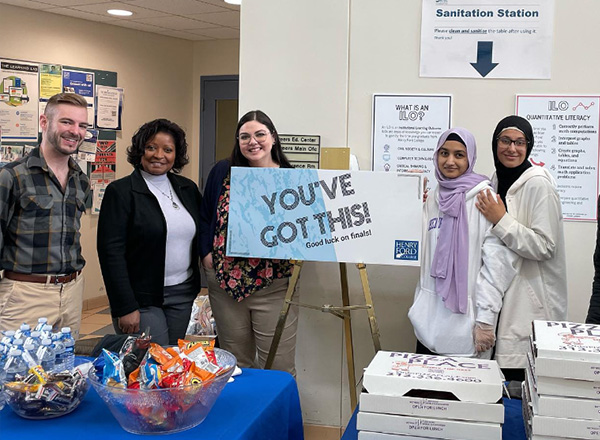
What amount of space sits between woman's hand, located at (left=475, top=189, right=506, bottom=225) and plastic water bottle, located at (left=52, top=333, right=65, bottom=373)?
5.28 feet

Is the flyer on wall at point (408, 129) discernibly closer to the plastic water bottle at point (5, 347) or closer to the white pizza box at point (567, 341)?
the white pizza box at point (567, 341)

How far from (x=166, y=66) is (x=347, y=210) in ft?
15.3

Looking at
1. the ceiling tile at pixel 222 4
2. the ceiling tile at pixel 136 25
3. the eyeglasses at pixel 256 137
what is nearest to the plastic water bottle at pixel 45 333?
the eyeglasses at pixel 256 137

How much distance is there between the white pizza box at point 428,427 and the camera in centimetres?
129

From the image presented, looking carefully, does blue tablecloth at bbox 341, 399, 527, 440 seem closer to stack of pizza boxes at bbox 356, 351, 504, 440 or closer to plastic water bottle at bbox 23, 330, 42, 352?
stack of pizza boxes at bbox 356, 351, 504, 440

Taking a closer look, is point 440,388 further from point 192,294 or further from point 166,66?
point 166,66

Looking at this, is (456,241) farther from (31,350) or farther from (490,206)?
(31,350)

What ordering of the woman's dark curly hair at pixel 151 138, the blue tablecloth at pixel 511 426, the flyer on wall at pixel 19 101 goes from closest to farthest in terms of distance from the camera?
1. the blue tablecloth at pixel 511 426
2. the woman's dark curly hair at pixel 151 138
3. the flyer on wall at pixel 19 101

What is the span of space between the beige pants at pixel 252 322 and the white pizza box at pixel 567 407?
1.66m

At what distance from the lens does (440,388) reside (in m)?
1.32

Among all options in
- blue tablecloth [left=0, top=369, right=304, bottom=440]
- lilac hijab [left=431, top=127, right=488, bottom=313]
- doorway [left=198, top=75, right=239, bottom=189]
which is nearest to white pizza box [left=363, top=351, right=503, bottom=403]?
blue tablecloth [left=0, top=369, right=304, bottom=440]

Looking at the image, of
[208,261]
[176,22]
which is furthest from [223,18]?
[208,261]

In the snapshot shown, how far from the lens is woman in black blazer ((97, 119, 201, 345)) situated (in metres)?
2.59

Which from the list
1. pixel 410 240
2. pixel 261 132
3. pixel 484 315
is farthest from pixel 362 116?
pixel 484 315
